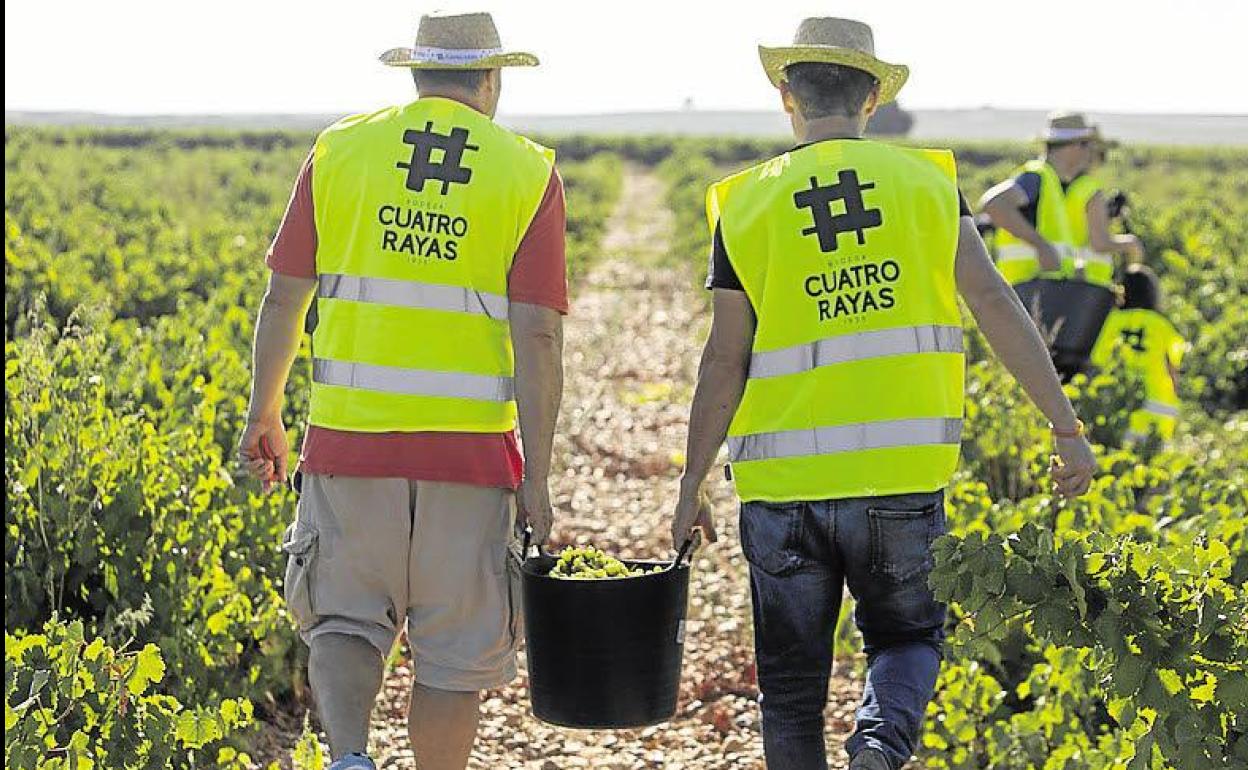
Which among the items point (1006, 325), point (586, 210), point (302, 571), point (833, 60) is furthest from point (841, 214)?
point (586, 210)

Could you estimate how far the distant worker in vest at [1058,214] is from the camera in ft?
22.6

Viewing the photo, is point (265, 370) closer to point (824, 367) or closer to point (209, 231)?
point (824, 367)

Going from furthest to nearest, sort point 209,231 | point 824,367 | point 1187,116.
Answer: point 1187,116, point 209,231, point 824,367

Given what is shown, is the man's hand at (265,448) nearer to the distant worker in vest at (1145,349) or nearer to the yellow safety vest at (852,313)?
the yellow safety vest at (852,313)

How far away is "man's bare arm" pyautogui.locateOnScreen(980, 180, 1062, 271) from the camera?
687 centimetres

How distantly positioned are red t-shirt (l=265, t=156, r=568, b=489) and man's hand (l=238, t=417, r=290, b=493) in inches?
7.5

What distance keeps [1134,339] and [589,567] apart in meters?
4.53

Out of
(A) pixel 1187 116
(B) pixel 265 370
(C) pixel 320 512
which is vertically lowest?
(C) pixel 320 512

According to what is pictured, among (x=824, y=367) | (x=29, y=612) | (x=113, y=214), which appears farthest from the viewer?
(x=113, y=214)

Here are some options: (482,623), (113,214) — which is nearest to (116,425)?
(482,623)

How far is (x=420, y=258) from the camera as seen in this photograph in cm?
339

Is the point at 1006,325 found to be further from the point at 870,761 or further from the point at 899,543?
the point at 870,761

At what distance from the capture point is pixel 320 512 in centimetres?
351

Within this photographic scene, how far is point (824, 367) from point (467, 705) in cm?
103
